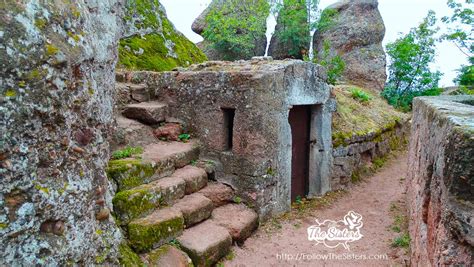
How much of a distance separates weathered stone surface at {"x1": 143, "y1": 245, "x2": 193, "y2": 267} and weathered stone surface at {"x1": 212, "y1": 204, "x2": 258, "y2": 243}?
87cm

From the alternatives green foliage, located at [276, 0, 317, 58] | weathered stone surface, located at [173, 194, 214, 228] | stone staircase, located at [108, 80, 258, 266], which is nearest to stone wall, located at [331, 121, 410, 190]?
stone staircase, located at [108, 80, 258, 266]

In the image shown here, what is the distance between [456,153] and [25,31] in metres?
2.29

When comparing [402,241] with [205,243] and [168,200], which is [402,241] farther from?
[168,200]

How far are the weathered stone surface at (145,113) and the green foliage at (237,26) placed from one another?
412 inches

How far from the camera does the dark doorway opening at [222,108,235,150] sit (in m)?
5.15

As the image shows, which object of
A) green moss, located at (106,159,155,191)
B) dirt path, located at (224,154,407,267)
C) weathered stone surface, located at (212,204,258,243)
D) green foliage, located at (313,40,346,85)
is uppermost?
green foliage, located at (313,40,346,85)

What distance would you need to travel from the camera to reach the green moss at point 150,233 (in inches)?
132

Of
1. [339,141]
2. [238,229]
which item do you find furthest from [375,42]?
[238,229]

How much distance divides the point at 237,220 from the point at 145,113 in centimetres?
212

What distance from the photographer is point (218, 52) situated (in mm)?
16156

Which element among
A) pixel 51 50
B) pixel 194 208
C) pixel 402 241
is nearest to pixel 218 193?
pixel 194 208

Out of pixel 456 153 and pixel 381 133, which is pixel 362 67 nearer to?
pixel 381 133

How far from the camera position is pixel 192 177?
458 cm

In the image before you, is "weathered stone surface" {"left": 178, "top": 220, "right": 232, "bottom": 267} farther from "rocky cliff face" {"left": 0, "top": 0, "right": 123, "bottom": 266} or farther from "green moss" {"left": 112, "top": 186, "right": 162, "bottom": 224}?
"rocky cliff face" {"left": 0, "top": 0, "right": 123, "bottom": 266}
